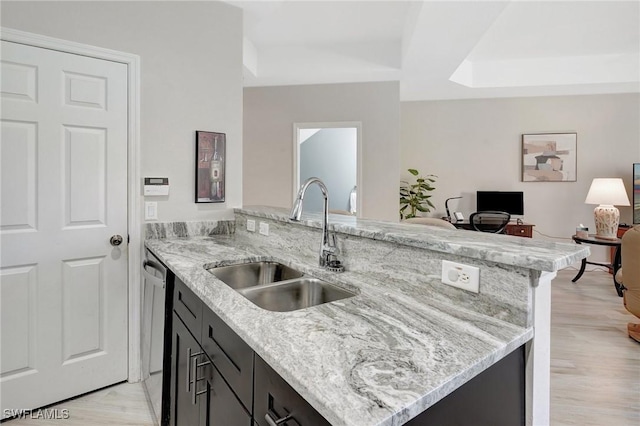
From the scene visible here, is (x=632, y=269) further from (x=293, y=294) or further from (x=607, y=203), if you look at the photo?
(x=293, y=294)

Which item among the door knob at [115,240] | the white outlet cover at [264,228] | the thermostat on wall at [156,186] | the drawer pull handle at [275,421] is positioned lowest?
the drawer pull handle at [275,421]

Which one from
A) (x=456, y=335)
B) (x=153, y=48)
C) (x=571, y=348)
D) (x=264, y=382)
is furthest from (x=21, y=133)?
(x=571, y=348)

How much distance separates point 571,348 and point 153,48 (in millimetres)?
3749

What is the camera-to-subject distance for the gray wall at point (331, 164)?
20.2 ft

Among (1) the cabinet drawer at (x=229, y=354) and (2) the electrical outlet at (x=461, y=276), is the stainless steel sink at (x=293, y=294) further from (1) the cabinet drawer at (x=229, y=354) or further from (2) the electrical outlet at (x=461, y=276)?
(2) the electrical outlet at (x=461, y=276)

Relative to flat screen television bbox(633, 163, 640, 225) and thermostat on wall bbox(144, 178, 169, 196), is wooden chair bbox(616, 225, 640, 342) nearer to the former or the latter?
flat screen television bbox(633, 163, 640, 225)

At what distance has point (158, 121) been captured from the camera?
7.64ft

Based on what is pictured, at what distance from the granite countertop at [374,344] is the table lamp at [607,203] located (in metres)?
4.50

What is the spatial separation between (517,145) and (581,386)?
13.7 ft

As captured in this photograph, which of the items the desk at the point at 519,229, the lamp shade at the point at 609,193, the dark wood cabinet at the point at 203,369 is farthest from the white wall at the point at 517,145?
the dark wood cabinet at the point at 203,369

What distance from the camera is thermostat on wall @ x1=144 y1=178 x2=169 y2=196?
230 centimetres

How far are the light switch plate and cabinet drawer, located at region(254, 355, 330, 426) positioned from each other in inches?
68.2

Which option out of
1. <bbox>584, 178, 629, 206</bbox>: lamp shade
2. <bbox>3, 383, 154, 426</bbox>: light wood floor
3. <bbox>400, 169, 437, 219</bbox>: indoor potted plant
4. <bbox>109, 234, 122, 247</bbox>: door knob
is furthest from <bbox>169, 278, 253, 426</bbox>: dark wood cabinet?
<bbox>584, 178, 629, 206</bbox>: lamp shade

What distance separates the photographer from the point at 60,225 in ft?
6.63
